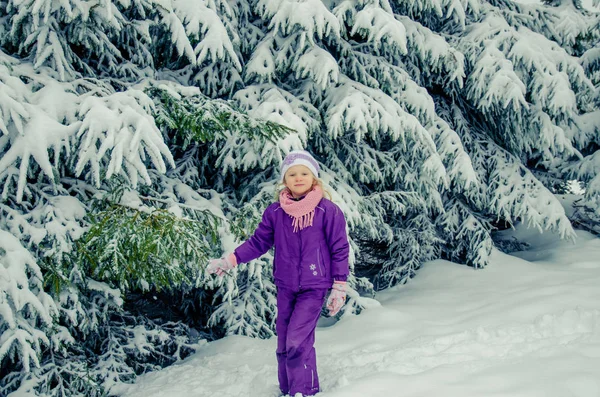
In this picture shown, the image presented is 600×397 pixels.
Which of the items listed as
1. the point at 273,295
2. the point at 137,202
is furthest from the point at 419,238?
the point at 137,202

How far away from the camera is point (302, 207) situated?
3205 mm

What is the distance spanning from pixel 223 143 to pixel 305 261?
2160 millimetres

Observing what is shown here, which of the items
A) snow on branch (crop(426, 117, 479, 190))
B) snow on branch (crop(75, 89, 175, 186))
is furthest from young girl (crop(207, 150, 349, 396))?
snow on branch (crop(426, 117, 479, 190))

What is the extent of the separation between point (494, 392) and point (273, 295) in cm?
267

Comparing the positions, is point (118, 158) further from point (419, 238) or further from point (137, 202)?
point (419, 238)

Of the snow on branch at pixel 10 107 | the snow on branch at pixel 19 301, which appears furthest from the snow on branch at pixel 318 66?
the snow on branch at pixel 19 301

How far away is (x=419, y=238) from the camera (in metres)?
6.48

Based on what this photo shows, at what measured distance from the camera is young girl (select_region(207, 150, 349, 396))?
3207 millimetres

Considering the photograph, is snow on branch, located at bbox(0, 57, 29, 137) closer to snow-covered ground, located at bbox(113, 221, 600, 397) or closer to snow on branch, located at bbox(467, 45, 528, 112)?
snow-covered ground, located at bbox(113, 221, 600, 397)

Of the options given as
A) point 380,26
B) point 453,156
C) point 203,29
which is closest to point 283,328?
point 203,29

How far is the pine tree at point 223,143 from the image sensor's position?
121 inches

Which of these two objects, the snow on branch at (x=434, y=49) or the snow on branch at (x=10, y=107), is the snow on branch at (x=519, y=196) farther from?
the snow on branch at (x=10, y=107)

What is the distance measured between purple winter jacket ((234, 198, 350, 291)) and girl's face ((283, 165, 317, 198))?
5.9 inches

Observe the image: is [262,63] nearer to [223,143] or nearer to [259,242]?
[223,143]
